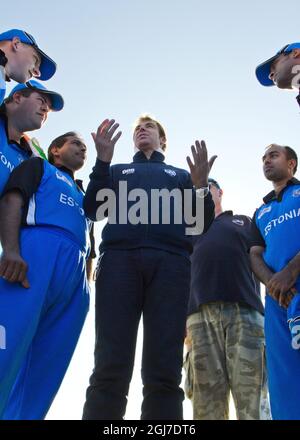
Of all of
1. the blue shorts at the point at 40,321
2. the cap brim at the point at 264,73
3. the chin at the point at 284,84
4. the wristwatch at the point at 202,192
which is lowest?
the blue shorts at the point at 40,321

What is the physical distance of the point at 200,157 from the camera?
4.33 meters

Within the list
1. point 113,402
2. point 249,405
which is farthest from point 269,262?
point 113,402

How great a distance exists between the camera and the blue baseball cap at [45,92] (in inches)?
172

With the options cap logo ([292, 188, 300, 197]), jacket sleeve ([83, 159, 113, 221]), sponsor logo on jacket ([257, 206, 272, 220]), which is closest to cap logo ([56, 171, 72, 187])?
jacket sleeve ([83, 159, 113, 221])

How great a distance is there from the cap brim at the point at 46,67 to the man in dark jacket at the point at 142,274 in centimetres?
98

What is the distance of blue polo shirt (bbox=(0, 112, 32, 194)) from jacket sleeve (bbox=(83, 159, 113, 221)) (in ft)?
1.76

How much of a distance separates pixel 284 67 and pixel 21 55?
215 centimetres

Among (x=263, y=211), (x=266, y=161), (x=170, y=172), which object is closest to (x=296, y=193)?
(x=263, y=211)

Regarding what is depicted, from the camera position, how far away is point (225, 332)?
201 inches

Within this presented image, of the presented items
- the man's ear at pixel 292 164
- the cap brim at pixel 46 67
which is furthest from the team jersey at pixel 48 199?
the man's ear at pixel 292 164

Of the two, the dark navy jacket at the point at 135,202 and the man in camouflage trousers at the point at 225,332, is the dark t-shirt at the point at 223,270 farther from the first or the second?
the dark navy jacket at the point at 135,202

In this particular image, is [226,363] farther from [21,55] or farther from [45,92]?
[21,55]

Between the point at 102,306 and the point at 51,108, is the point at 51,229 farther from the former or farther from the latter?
the point at 51,108
